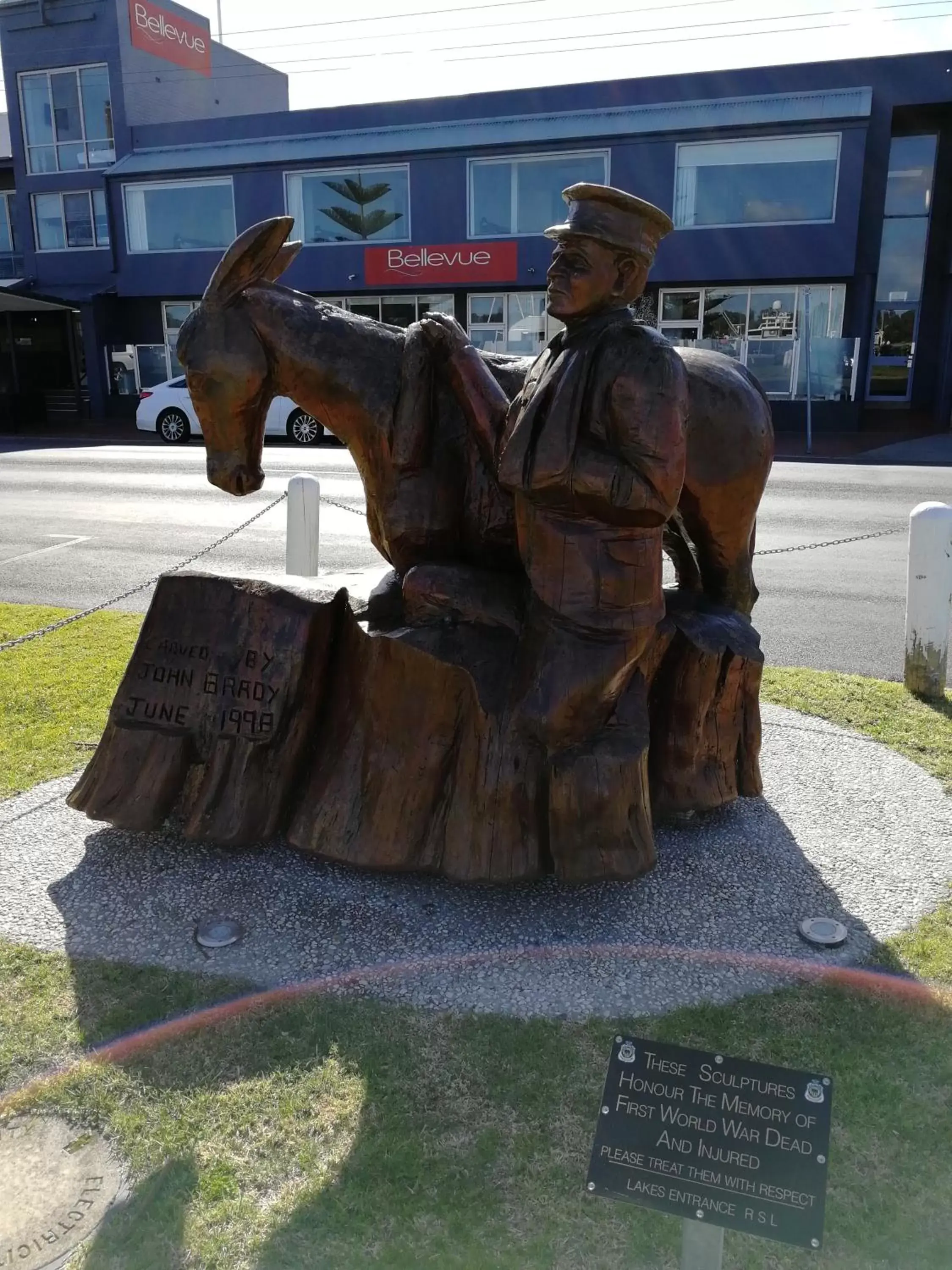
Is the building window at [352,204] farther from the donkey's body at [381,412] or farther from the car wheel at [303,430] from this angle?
the donkey's body at [381,412]

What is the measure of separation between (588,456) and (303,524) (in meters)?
4.18

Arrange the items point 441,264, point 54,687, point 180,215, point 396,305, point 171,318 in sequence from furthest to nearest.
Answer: point 171,318 < point 180,215 < point 396,305 < point 441,264 < point 54,687

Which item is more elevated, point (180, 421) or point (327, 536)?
point (180, 421)

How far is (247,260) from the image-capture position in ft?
11.6

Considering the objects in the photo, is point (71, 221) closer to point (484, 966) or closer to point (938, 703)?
point (938, 703)

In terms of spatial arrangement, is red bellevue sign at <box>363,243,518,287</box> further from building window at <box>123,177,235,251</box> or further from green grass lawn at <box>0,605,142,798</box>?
green grass lawn at <box>0,605,142,798</box>

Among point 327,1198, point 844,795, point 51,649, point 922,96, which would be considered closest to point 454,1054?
point 327,1198

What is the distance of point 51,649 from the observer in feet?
21.8

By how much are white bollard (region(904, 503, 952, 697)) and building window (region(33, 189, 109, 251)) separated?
2371 centimetres

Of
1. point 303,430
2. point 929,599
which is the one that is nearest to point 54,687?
point 929,599

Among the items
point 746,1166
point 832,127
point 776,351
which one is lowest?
point 746,1166

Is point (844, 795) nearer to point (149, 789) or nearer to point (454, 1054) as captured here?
point (454, 1054)

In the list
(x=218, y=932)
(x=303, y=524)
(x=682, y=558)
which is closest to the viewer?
(x=218, y=932)

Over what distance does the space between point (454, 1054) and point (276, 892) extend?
1.05 metres
